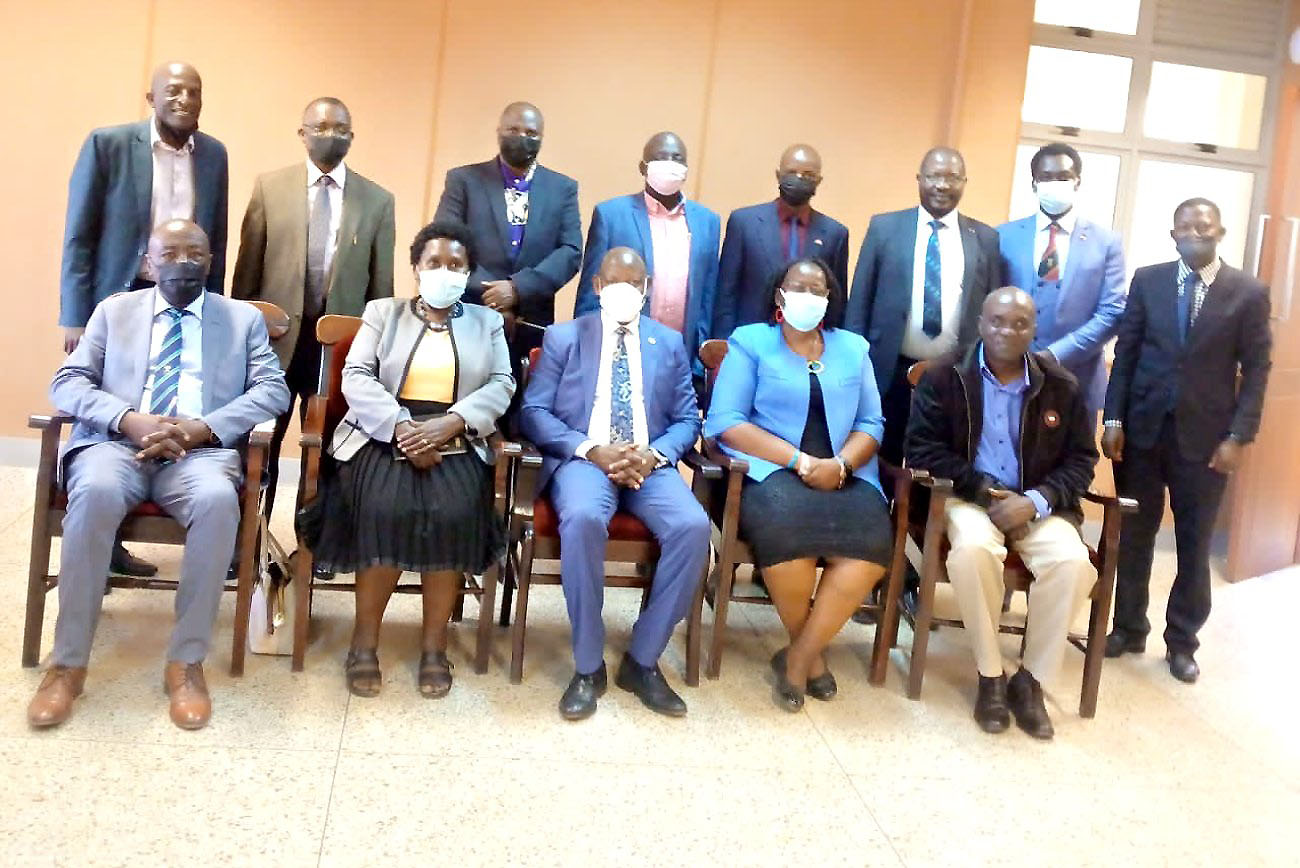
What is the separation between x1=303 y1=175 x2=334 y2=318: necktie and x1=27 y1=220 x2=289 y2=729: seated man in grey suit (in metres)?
0.47

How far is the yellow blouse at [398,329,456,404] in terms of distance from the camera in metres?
3.43

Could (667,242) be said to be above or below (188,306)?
above

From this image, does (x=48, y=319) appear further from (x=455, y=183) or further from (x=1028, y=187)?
(x=1028, y=187)

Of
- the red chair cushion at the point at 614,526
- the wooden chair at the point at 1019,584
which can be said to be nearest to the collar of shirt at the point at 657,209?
the red chair cushion at the point at 614,526

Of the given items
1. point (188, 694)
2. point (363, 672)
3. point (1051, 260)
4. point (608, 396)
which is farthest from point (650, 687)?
point (1051, 260)

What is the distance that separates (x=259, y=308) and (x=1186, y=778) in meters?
3.15

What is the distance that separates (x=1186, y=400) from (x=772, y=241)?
1.58 meters

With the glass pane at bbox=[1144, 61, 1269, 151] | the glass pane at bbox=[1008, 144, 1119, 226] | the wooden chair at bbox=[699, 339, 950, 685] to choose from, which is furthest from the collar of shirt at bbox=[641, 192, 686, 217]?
the glass pane at bbox=[1144, 61, 1269, 151]

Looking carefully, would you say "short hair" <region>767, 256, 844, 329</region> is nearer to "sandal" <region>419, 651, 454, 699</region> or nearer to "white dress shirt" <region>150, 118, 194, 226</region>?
"sandal" <region>419, 651, 454, 699</region>

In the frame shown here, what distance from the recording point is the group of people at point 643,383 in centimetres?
320

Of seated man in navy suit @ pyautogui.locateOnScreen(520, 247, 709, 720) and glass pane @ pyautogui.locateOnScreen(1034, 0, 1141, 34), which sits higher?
glass pane @ pyautogui.locateOnScreen(1034, 0, 1141, 34)

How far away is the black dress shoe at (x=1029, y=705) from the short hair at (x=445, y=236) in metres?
2.18

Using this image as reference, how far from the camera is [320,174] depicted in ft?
12.6

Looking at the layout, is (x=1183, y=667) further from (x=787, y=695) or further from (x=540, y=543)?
(x=540, y=543)
